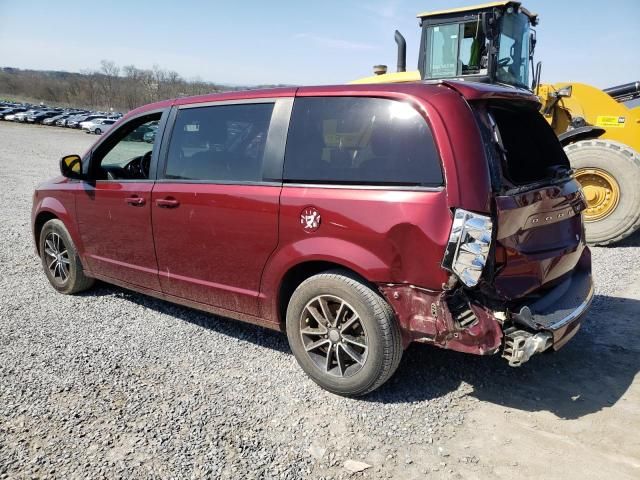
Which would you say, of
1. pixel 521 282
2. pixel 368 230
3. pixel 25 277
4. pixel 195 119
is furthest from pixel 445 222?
pixel 25 277

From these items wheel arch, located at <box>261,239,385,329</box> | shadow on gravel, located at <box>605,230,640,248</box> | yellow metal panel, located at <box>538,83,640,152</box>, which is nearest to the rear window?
wheel arch, located at <box>261,239,385,329</box>

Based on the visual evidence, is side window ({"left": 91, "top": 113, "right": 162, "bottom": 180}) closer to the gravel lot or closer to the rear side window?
the gravel lot

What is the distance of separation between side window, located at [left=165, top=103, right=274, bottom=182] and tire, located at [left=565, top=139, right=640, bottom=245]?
209 inches

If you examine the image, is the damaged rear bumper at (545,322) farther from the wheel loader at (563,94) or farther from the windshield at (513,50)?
the windshield at (513,50)

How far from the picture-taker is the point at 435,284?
2672 mm

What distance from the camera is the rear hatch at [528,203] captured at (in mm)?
2730

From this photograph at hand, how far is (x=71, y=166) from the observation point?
4508 millimetres

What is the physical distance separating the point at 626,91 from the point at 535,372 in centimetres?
735

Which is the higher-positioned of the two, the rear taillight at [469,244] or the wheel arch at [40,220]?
the rear taillight at [469,244]

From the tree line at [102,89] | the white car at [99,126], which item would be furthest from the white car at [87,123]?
the tree line at [102,89]

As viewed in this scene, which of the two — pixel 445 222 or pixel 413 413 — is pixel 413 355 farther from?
pixel 445 222

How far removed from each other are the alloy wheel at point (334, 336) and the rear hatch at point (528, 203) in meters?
0.88

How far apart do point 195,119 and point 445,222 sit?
218cm

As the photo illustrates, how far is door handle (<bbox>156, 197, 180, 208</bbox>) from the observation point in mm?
3706
